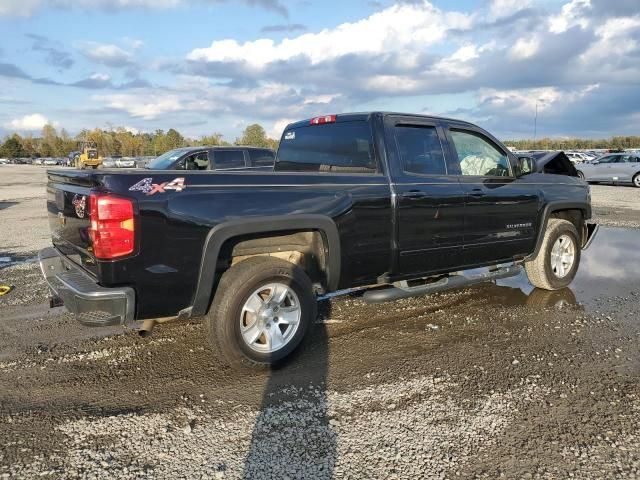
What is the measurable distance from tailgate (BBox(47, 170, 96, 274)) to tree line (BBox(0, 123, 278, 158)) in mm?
71139

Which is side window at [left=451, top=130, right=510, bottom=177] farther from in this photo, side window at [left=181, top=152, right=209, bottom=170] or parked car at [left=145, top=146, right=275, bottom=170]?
side window at [left=181, top=152, right=209, bottom=170]

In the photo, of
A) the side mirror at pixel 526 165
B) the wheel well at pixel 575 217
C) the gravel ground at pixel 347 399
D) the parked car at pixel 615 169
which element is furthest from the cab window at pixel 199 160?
the parked car at pixel 615 169

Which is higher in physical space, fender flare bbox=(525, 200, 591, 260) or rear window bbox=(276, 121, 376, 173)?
rear window bbox=(276, 121, 376, 173)

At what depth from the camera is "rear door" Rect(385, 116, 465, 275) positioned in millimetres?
4426

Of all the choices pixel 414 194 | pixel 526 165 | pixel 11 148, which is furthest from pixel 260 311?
pixel 11 148

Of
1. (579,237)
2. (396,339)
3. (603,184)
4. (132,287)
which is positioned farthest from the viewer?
(603,184)

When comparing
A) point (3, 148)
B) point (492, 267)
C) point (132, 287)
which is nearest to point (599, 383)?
point (492, 267)

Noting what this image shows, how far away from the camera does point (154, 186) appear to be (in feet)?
10.7

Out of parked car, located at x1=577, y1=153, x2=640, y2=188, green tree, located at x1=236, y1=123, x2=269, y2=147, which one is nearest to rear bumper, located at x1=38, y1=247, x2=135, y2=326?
parked car, located at x1=577, y1=153, x2=640, y2=188

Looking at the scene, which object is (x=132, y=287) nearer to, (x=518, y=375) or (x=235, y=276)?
(x=235, y=276)

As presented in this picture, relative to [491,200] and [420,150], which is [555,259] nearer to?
[491,200]

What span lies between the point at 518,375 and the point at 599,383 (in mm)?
Result: 557

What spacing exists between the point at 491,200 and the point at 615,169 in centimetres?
2216

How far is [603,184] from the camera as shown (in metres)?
25.0
